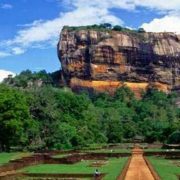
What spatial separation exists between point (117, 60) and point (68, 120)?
72.6 meters

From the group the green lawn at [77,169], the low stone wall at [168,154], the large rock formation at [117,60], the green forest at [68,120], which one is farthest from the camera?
the large rock formation at [117,60]

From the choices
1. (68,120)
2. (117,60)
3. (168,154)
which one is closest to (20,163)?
(168,154)

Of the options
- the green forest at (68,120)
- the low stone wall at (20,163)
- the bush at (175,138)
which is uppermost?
the green forest at (68,120)

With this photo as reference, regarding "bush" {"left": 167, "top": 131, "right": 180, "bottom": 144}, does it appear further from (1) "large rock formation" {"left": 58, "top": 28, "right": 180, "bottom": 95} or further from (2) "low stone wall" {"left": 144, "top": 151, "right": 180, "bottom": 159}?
(1) "large rock formation" {"left": 58, "top": 28, "right": 180, "bottom": 95}

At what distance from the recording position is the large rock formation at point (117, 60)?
15262cm

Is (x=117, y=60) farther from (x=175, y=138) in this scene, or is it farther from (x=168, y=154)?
(x=168, y=154)

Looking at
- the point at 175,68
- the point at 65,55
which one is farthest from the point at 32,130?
the point at 175,68

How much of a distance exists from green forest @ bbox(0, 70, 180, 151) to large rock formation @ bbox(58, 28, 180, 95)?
41.2 feet

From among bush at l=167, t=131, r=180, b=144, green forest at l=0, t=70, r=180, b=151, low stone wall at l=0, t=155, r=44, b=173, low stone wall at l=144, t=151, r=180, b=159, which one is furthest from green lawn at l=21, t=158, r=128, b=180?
bush at l=167, t=131, r=180, b=144

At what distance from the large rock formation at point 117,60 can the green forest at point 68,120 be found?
41.2 feet

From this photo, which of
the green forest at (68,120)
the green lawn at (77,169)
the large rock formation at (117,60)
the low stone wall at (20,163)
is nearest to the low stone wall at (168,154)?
the green lawn at (77,169)

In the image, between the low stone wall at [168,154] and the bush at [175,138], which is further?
the bush at [175,138]

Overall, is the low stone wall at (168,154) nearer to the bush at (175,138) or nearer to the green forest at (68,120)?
the green forest at (68,120)

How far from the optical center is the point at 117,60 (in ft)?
505
